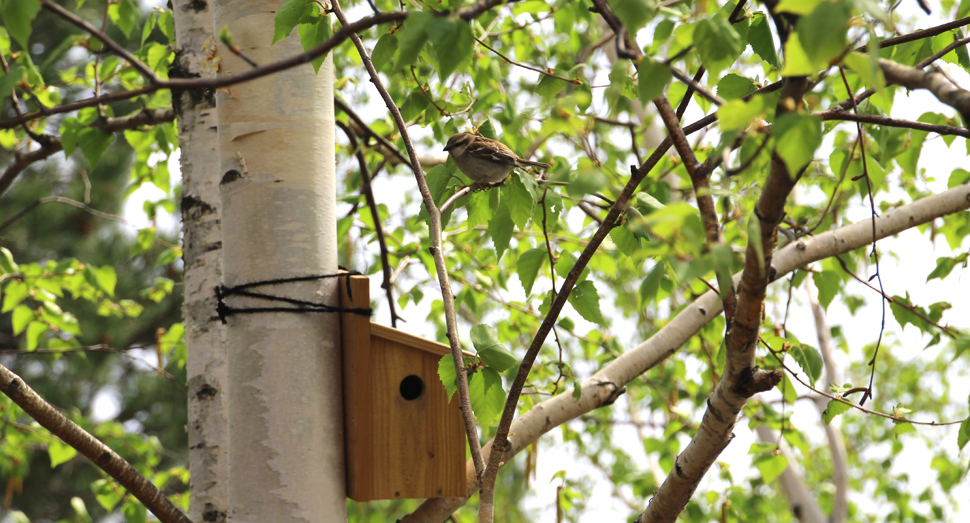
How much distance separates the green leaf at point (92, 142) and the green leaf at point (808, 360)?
2.31 m

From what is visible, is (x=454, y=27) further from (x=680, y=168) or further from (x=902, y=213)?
(x=680, y=168)

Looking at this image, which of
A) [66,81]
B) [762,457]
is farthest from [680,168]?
[66,81]

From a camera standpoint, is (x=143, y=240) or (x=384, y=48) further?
(x=143, y=240)

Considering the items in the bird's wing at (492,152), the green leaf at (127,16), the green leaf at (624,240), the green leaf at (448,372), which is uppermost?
the green leaf at (127,16)

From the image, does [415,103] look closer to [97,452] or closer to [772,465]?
[97,452]

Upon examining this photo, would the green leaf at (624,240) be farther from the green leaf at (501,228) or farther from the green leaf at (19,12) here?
the green leaf at (19,12)

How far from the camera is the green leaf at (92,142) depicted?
2479mm

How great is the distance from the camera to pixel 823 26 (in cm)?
69

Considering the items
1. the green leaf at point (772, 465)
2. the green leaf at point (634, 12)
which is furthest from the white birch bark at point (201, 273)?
the green leaf at point (772, 465)

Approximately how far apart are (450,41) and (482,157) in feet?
5.20

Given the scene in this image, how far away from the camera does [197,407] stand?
6.96ft

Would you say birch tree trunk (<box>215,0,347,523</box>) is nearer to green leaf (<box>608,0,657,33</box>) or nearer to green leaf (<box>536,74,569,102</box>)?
green leaf (<box>536,74,569,102</box>)

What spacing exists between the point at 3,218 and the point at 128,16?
286 inches

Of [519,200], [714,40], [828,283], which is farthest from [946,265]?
[714,40]
